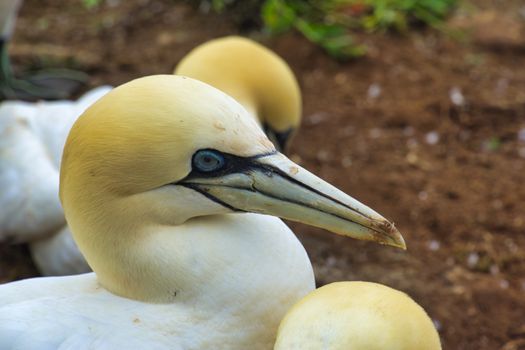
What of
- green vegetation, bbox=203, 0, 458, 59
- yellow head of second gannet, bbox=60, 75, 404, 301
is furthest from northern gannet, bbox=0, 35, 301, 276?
green vegetation, bbox=203, 0, 458, 59

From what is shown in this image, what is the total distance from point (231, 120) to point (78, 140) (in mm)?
432

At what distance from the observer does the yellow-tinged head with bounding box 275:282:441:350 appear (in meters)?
2.31

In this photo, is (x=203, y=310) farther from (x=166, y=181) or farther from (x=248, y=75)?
(x=248, y=75)

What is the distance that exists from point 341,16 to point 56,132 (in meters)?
2.85

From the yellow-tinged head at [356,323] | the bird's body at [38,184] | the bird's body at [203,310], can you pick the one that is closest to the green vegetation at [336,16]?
the bird's body at [38,184]

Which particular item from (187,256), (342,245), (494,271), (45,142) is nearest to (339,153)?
(342,245)

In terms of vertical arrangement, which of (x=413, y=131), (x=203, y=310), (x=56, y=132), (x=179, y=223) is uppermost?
(x=179, y=223)

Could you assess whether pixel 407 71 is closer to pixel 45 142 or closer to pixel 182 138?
pixel 45 142

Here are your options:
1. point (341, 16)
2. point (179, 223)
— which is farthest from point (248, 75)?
point (341, 16)

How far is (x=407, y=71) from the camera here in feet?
19.3

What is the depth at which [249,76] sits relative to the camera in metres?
4.34

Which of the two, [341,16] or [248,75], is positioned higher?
[248,75]

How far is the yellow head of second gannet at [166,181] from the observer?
2.41 m

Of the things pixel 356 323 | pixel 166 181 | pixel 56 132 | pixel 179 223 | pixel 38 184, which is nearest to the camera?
pixel 356 323
